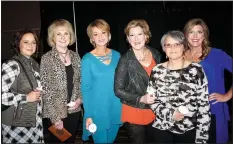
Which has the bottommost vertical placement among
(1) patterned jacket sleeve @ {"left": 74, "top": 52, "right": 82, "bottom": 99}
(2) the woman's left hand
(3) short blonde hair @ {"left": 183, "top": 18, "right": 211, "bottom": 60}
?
(2) the woman's left hand

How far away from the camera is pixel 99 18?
2.87m

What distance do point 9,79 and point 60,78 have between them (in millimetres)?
507

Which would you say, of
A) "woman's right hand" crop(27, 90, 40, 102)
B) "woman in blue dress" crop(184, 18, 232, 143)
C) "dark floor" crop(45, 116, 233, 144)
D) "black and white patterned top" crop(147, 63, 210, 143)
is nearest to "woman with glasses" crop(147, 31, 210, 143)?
"black and white patterned top" crop(147, 63, 210, 143)

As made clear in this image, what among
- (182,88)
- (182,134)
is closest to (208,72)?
(182,88)

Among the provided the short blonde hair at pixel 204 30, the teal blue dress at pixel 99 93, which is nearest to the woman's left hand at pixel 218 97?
the short blonde hair at pixel 204 30

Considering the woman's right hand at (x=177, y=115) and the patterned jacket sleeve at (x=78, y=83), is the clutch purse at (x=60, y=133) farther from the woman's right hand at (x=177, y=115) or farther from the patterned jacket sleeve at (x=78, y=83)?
the woman's right hand at (x=177, y=115)

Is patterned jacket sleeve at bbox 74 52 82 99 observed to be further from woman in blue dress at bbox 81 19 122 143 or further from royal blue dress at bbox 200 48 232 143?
royal blue dress at bbox 200 48 232 143

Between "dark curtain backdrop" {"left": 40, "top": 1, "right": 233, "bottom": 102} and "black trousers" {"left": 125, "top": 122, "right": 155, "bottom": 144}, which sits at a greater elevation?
"dark curtain backdrop" {"left": 40, "top": 1, "right": 233, "bottom": 102}

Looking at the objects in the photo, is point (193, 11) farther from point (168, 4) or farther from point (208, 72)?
point (208, 72)

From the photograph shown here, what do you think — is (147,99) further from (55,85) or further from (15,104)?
(15,104)

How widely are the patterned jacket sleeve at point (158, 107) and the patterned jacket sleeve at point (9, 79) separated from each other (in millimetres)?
1374

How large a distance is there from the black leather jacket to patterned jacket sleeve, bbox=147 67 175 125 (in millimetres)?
83

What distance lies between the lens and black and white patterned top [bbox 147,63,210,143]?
225 cm

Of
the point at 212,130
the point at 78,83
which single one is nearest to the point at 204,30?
the point at 212,130
